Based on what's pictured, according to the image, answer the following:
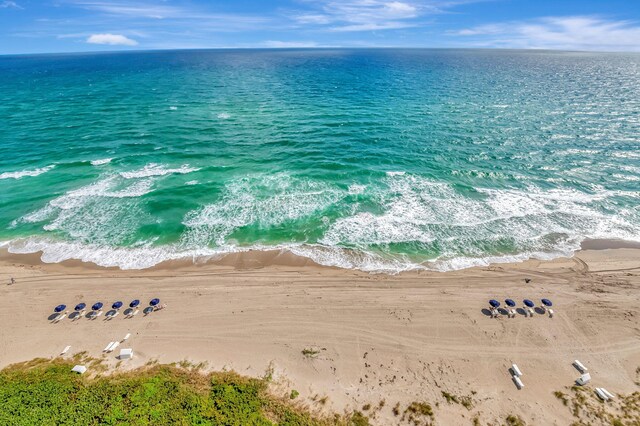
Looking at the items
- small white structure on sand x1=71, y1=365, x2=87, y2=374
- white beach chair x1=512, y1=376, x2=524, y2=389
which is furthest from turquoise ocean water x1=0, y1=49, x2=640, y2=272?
white beach chair x1=512, y1=376, x2=524, y2=389

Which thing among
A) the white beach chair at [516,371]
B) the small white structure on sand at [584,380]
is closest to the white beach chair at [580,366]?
the small white structure on sand at [584,380]

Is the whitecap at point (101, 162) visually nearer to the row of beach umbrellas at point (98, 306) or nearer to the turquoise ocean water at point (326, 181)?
the turquoise ocean water at point (326, 181)

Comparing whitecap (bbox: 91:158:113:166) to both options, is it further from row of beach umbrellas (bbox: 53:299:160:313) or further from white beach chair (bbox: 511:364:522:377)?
white beach chair (bbox: 511:364:522:377)

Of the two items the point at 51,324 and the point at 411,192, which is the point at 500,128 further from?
the point at 51,324

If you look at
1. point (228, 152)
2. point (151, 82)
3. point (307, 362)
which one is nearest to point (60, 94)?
point (151, 82)

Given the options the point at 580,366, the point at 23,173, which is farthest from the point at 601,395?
the point at 23,173

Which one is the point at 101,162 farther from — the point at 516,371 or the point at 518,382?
the point at 518,382
